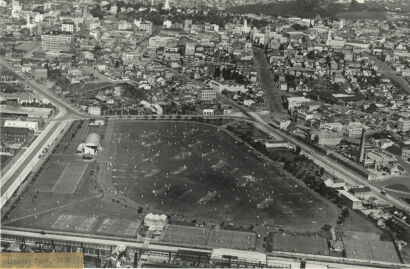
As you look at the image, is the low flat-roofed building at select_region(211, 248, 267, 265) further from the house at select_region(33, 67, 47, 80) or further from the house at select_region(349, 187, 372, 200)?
the house at select_region(33, 67, 47, 80)

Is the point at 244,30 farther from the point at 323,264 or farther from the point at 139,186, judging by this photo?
the point at 323,264

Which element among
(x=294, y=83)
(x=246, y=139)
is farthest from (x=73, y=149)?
(x=294, y=83)

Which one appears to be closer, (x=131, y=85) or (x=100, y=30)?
(x=131, y=85)

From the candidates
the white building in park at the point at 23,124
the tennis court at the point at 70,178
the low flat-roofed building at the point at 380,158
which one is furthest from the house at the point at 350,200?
the white building in park at the point at 23,124

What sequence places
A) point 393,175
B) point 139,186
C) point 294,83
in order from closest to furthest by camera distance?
point 139,186 → point 393,175 → point 294,83

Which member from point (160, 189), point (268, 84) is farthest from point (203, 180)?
point (268, 84)

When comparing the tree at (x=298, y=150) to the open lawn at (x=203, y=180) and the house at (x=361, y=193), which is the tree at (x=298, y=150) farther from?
the house at (x=361, y=193)

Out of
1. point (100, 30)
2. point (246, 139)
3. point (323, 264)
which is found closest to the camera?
point (323, 264)
